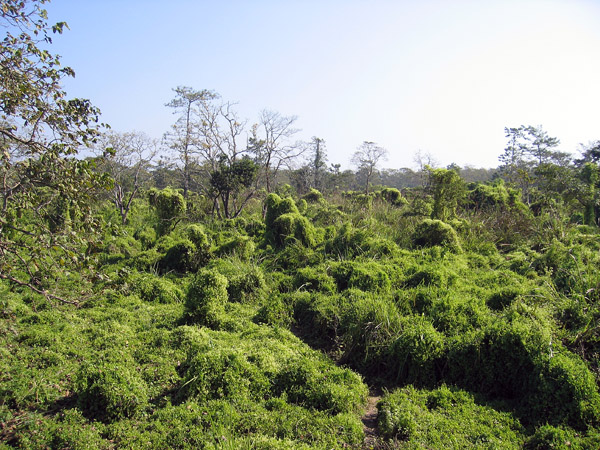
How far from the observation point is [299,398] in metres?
4.07

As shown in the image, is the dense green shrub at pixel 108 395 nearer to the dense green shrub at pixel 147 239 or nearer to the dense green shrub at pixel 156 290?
the dense green shrub at pixel 156 290

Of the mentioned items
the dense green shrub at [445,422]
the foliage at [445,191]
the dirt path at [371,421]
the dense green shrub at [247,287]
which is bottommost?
the dirt path at [371,421]

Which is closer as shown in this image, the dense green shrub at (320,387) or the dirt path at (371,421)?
the dirt path at (371,421)

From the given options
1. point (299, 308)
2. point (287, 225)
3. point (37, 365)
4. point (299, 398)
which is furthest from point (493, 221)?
point (37, 365)

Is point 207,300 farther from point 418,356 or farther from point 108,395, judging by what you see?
point 418,356

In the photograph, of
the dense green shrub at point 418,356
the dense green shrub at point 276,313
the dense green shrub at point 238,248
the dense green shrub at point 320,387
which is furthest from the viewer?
the dense green shrub at point 238,248

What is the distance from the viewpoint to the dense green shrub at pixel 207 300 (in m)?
5.86

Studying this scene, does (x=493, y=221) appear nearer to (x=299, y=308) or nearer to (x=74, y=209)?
(x=299, y=308)

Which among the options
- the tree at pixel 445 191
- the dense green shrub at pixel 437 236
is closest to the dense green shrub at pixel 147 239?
the dense green shrub at pixel 437 236

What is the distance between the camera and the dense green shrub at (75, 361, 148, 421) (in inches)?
142

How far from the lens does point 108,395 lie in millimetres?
3592

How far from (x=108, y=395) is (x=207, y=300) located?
241cm

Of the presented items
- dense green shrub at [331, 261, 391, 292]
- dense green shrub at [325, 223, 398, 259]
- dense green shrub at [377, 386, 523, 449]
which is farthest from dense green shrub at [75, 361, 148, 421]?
dense green shrub at [325, 223, 398, 259]

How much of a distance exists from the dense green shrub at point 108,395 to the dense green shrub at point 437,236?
672 cm
